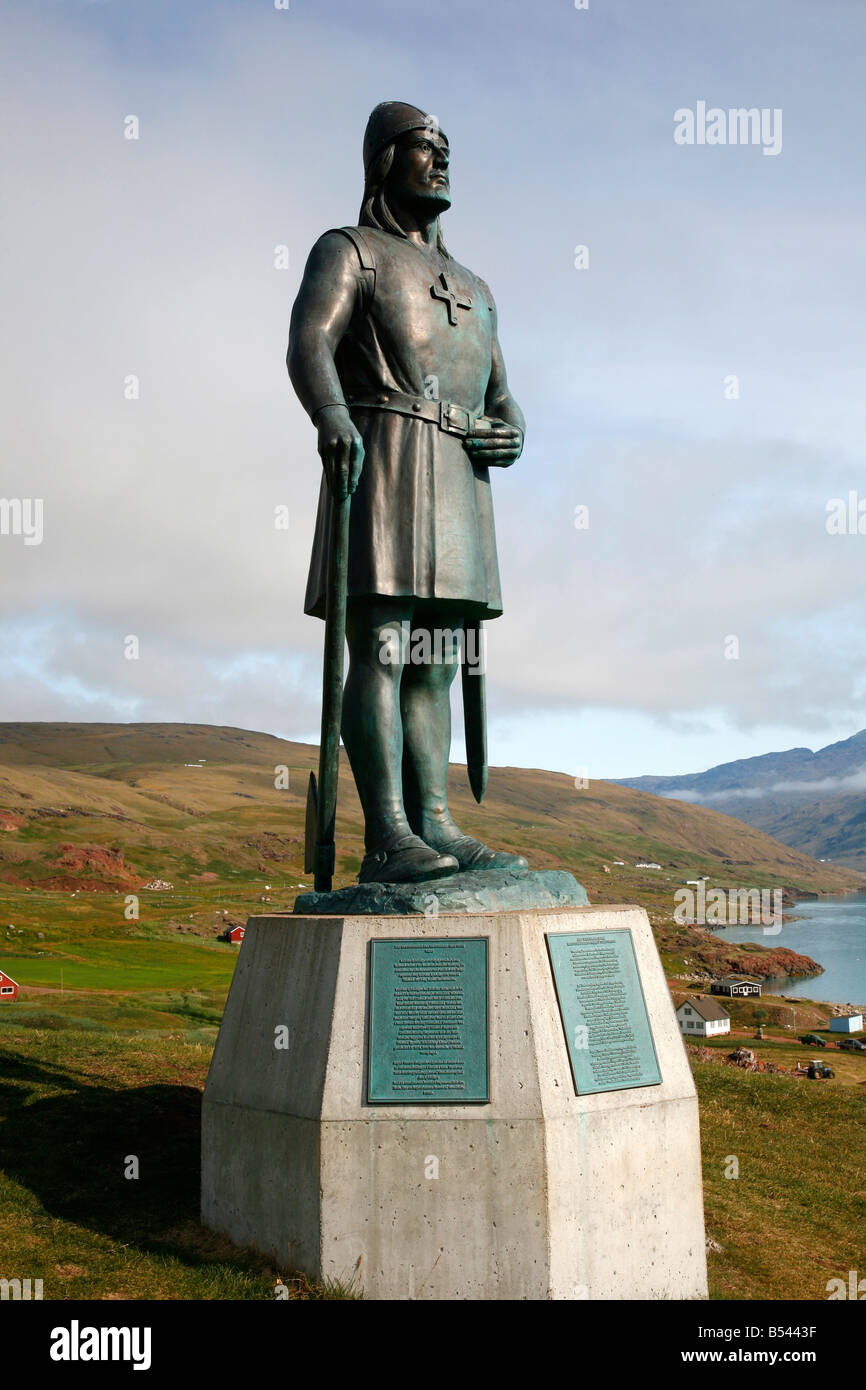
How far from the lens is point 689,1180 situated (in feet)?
17.5

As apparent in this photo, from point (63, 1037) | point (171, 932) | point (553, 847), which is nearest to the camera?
point (63, 1037)

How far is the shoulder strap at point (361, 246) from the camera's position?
6094 millimetres

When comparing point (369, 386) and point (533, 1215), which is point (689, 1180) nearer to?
point (533, 1215)

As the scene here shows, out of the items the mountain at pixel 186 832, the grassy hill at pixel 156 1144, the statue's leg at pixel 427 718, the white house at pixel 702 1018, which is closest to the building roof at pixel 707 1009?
the white house at pixel 702 1018

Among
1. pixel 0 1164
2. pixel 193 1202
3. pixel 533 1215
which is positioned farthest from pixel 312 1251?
pixel 0 1164

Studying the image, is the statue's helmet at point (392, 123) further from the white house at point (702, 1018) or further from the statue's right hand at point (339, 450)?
the white house at point (702, 1018)

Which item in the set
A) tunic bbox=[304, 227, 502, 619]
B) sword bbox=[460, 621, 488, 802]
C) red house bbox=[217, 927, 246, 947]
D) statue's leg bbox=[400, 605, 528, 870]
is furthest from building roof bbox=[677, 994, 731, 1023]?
tunic bbox=[304, 227, 502, 619]

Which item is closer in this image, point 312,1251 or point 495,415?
point 312,1251

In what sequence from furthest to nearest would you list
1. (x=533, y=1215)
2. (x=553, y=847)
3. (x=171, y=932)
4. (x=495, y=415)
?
(x=553, y=847) → (x=171, y=932) → (x=495, y=415) → (x=533, y=1215)

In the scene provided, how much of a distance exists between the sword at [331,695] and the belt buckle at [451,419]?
72 centimetres

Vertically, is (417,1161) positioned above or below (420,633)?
below

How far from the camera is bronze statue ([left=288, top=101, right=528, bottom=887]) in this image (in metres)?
5.89

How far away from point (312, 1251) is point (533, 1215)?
983 millimetres

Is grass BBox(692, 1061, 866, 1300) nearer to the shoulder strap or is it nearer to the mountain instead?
the shoulder strap
